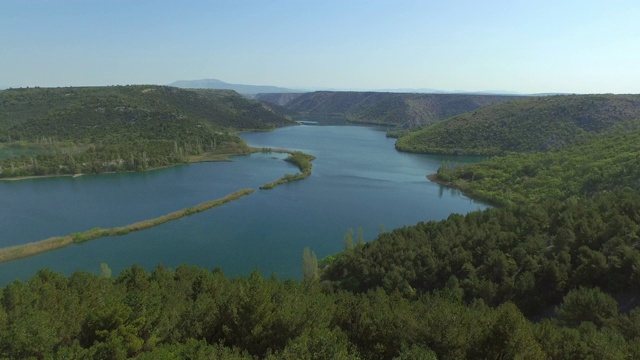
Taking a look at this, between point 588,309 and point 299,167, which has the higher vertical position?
point 588,309

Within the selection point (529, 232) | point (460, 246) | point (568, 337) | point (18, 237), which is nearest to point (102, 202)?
point (18, 237)

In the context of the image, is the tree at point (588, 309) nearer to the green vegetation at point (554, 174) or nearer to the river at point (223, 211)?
the river at point (223, 211)

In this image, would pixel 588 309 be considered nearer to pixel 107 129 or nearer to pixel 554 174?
pixel 554 174

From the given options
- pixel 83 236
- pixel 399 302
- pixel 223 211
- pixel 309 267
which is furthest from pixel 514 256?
pixel 83 236

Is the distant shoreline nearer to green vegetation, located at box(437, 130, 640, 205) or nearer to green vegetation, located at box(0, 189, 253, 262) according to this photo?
green vegetation, located at box(0, 189, 253, 262)

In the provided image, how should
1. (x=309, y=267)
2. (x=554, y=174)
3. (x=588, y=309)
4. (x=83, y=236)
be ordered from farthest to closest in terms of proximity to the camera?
(x=554, y=174)
(x=83, y=236)
(x=309, y=267)
(x=588, y=309)

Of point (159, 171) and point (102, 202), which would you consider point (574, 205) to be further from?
point (159, 171)

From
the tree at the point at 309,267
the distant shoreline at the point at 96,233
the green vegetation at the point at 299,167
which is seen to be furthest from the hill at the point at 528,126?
the tree at the point at 309,267
